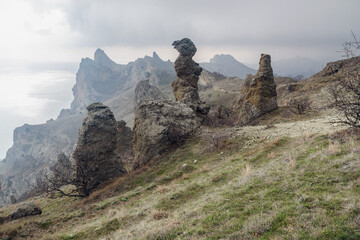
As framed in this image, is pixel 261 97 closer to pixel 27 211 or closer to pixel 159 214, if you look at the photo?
pixel 159 214

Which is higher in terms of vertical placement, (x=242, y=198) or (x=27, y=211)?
(x=242, y=198)

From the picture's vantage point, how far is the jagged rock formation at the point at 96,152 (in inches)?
778

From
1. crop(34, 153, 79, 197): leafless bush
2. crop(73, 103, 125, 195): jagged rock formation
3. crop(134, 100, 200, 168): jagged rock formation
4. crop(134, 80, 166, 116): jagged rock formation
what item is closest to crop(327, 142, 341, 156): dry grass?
crop(134, 100, 200, 168): jagged rock formation

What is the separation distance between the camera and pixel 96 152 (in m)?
21.0

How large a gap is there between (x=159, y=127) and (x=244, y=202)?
1535 centimetres

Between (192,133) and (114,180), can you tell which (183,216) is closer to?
(114,180)

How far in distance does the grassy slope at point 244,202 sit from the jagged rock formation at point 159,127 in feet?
15.3

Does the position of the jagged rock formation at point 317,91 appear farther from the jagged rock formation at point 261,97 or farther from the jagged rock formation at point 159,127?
the jagged rock formation at point 159,127

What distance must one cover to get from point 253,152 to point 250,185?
21.5 feet

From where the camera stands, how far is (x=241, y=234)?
21.8 feet

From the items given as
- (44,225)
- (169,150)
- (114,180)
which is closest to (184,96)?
(169,150)

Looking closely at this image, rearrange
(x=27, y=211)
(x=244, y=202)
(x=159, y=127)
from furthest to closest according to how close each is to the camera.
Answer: (x=159, y=127)
(x=27, y=211)
(x=244, y=202)

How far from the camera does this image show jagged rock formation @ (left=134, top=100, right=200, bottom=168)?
22.2 metres

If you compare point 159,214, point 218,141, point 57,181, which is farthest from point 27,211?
point 218,141
